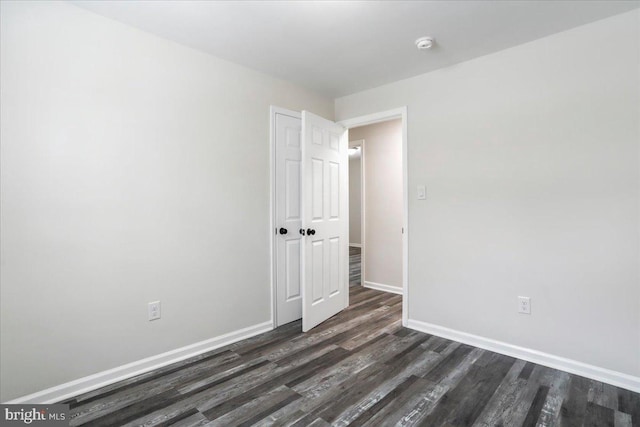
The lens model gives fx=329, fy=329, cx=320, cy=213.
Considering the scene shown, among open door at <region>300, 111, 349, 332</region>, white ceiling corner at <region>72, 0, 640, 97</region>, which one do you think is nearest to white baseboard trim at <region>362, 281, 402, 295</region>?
open door at <region>300, 111, 349, 332</region>

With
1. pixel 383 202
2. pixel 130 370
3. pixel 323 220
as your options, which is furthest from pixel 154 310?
pixel 383 202

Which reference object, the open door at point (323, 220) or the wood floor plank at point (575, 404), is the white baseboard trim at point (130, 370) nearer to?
the open door at point (323, 220)

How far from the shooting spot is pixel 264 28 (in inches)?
88.7

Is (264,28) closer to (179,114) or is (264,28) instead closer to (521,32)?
(179,114)

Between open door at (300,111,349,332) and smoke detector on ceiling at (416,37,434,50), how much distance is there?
1.10 m

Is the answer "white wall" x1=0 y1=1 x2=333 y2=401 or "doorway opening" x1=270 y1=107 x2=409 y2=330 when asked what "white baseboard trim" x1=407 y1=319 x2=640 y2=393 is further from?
"white wall" x1=0 y1=1 x2=333 y2=401

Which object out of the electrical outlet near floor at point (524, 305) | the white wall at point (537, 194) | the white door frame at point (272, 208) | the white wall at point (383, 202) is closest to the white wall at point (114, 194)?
the white door frame at point (272, 208)

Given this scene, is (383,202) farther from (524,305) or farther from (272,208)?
→ (524,305)

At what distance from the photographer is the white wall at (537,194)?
213 centimetres

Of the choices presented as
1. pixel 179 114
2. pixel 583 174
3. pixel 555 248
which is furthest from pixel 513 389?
pixel 179 114

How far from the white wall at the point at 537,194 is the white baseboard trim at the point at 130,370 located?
1706 millimetres

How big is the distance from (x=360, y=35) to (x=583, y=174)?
5.97 feet

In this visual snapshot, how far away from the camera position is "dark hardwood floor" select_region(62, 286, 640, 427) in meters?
1.80

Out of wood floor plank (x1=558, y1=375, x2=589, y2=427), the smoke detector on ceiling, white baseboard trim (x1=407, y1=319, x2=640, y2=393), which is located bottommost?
wood floor plank (x1=558, y1=375, x2=589, y2=427)
